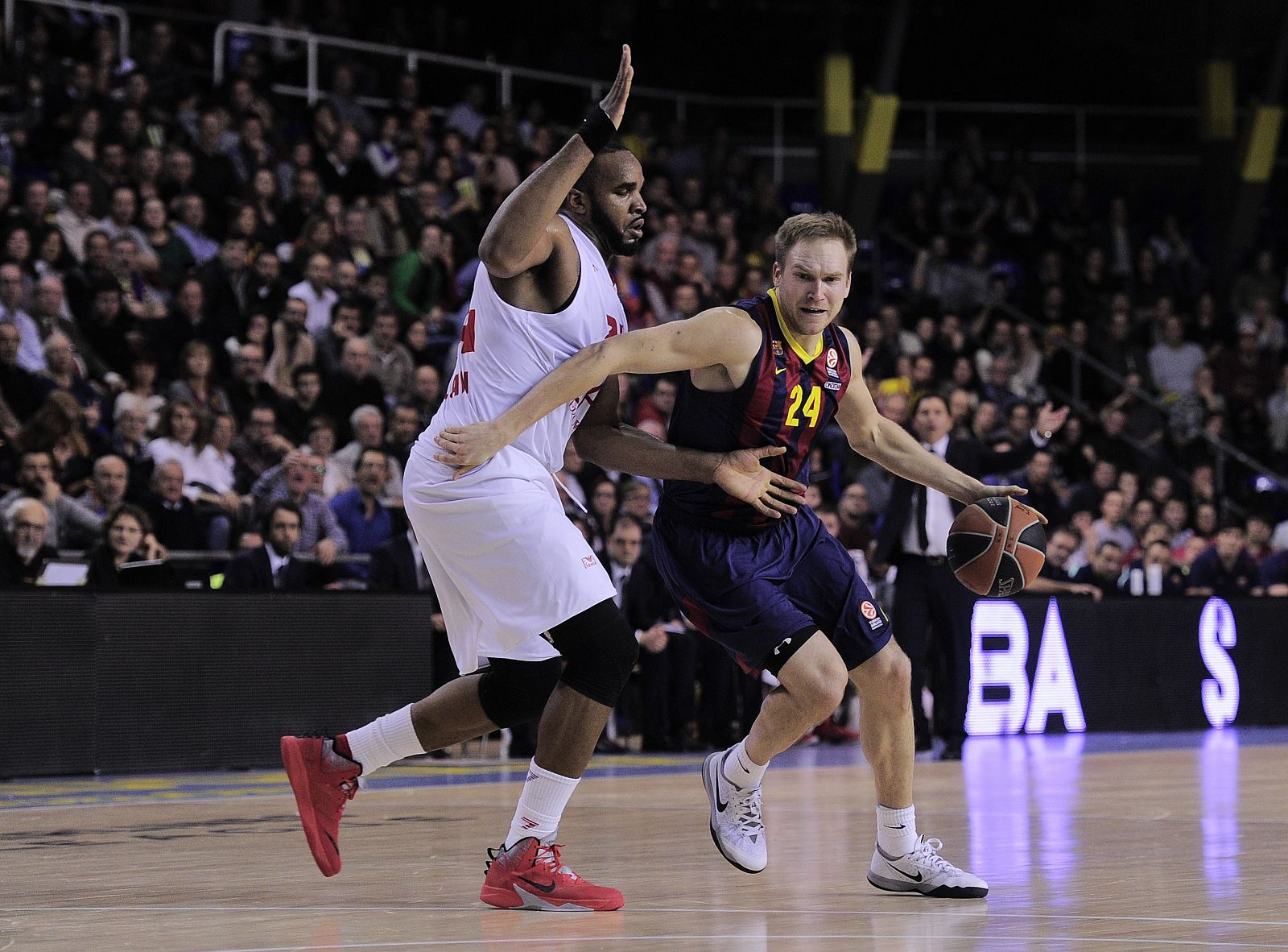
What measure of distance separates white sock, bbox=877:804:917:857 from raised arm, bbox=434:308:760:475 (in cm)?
134

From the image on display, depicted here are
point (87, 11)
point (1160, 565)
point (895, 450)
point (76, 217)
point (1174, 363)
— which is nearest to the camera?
point (895, 450)

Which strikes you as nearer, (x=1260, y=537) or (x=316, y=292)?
(x=316, y=292)

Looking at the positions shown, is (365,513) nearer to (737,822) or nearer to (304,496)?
(304,496)

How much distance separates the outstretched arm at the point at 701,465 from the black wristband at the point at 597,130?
28.8 inches

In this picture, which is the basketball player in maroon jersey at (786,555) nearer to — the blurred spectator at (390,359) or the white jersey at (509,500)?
the white jersey at (509,500)

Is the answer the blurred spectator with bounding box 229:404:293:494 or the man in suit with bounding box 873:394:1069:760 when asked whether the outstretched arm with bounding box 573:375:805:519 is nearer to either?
the man in suit with bounding box 873:394:1069:760

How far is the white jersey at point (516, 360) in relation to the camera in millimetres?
4773

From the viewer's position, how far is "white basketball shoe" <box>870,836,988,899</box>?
15.8 ft

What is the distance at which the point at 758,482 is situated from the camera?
496 centimetres

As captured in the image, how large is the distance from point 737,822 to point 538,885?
79 cm

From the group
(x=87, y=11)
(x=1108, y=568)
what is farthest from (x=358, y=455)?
(x=87, y=11)

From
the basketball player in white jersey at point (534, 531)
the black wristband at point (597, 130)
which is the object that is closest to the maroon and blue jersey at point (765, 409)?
the basketball player in white jersey at point (534, 531)

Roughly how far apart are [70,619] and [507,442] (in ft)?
16.3

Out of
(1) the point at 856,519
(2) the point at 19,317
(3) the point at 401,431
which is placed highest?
(2) the point at 19,317
